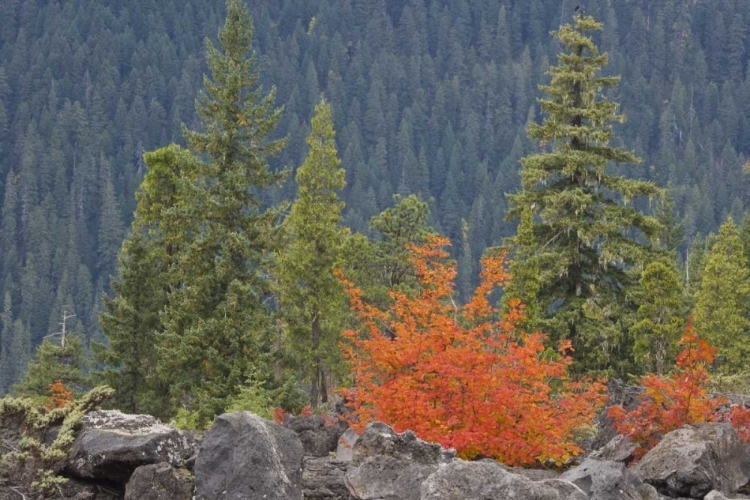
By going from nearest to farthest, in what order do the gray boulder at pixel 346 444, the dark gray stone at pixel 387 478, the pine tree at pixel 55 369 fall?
the dark gray stone at pixel 387 478 → the gray boulder at pixel 346 444 → the pine tree at pixel 55 369

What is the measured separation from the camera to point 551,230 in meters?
34.4

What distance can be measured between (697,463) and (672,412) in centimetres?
188

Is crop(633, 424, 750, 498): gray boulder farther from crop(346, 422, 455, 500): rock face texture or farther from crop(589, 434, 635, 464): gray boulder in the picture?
crop(346, 422, 455, 500): rock face texture

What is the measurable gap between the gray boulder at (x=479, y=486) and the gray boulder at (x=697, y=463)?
3360 mm

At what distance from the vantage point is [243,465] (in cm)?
1117

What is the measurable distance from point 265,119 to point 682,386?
72.1 feet

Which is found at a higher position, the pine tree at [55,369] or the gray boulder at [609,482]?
the gray boulder at [609,482]

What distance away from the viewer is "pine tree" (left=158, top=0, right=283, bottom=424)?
3172 cm

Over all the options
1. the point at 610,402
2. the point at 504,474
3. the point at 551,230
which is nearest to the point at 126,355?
the point at 551,230

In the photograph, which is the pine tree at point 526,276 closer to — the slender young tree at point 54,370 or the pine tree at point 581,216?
the pine tree at point 581,216

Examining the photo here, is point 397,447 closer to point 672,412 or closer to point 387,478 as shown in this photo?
point 387,478

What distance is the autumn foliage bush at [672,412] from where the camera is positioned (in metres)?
15.0

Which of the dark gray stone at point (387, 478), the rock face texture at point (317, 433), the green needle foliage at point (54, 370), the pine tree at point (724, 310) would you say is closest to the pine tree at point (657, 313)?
the pine tree at point (724, 310)

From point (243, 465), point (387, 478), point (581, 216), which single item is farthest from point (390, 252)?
point (243, 465)
